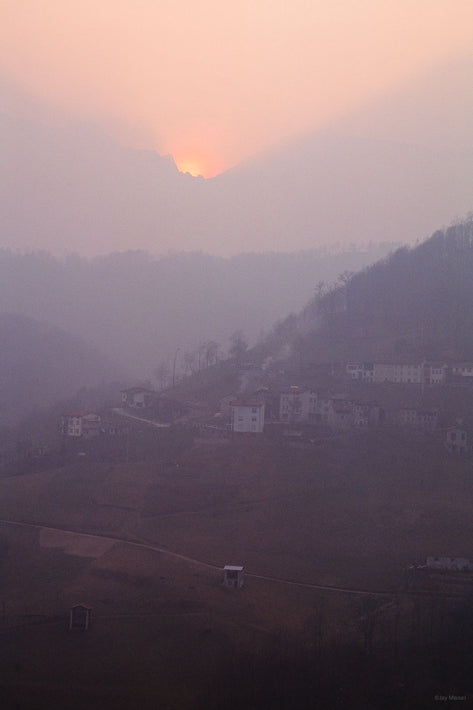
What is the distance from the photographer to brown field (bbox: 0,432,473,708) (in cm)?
786

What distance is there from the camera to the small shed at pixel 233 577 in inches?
409

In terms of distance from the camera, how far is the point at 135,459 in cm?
1562

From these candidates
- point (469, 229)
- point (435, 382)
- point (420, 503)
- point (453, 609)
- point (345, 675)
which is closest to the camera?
point (345, 675)

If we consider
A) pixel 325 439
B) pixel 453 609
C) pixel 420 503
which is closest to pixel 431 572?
pixel 453 609

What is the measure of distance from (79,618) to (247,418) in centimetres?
884

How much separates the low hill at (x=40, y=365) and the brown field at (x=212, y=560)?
44.3 feet

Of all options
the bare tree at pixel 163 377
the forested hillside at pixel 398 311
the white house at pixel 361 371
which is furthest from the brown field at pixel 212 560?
the bare tree at pixel 163 377

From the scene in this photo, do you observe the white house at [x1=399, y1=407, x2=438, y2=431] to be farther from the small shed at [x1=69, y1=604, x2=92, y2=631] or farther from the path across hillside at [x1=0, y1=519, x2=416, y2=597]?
the small shed at [x1=69, y1=604, x2=92, y2=631]

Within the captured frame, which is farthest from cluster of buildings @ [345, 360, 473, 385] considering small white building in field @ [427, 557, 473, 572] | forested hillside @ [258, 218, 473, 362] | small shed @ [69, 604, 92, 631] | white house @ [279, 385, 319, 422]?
small shed @ [69, 604, 92, 631]

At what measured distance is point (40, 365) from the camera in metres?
33.0

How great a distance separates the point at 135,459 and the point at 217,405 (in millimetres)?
4958

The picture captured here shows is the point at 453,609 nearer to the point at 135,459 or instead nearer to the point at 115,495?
the point at 115,495

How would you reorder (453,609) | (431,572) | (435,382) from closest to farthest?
1. (453,609)
2. (431,572)
3. (435,382)

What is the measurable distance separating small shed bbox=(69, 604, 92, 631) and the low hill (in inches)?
720
